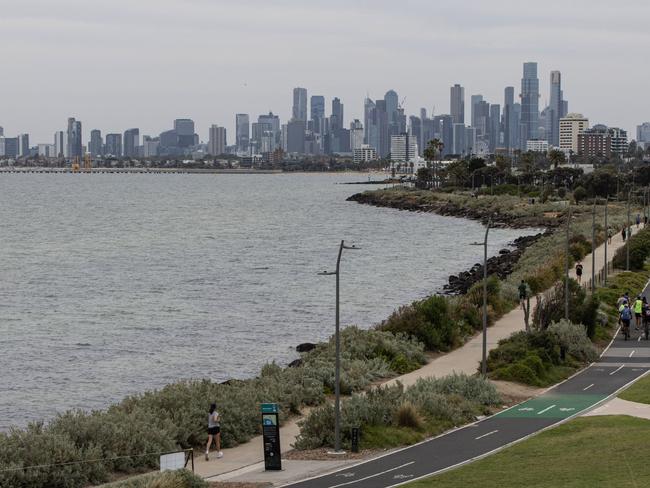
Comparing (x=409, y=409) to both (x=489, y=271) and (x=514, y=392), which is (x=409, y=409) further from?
(x=489, y=271)

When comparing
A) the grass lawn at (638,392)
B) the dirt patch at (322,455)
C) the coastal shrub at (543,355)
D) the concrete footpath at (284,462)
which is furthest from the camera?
the coastal shrub at (543,355)

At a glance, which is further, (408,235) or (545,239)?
(408,235)

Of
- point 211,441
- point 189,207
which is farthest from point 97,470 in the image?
point 189,207

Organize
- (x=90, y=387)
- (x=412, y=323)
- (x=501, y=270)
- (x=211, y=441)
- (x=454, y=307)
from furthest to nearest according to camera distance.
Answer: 1. (x=501, y=270)
2. (x=454, y=307)
3. (x=412, y=323)
4. (x=90, y=387)
5. (x=211, y=441)

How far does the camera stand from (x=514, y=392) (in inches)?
Answer: 1463

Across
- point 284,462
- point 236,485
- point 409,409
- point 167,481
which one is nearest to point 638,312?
point 409,409

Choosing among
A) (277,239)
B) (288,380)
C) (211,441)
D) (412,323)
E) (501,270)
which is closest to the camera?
(211,441)

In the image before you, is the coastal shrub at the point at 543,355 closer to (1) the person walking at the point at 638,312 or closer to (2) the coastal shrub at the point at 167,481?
(1) the person walking at the point at 638,312

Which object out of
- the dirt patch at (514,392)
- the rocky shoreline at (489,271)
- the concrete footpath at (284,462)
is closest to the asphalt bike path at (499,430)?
the dirt patch at (514,392)

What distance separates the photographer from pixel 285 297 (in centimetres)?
7312

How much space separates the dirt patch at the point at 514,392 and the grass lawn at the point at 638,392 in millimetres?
2818

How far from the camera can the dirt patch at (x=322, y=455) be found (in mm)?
28469

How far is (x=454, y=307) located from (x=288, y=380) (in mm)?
16065

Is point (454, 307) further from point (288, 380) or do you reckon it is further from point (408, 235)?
point (408, 235)
